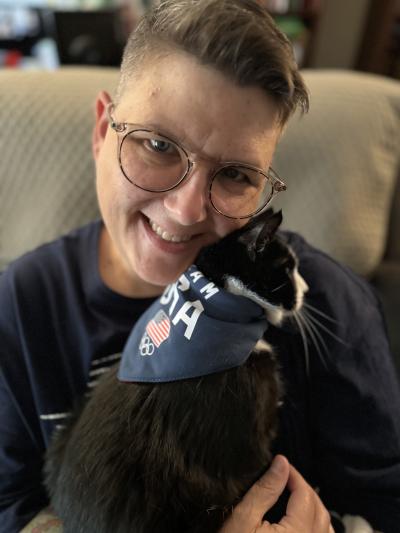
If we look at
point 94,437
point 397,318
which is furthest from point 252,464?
point 397,318

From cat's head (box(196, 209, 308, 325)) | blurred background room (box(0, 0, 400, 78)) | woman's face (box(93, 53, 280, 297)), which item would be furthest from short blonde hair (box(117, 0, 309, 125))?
blurred background room (box(0, 0, 400, 78))

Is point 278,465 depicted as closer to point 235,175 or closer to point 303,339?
point 303,339

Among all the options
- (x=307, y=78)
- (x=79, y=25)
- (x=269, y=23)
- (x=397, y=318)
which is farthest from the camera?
(x=79, y=25)

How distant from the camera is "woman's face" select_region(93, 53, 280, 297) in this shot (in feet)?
2.06

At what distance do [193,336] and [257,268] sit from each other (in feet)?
0.66

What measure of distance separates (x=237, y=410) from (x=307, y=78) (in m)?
1.15

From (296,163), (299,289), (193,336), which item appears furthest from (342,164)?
(193,336)

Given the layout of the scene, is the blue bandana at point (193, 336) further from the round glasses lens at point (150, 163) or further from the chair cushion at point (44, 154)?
the chair cushion at point (44, 154)

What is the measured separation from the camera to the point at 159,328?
740 millimetres

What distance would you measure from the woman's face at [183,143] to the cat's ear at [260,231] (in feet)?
0.08

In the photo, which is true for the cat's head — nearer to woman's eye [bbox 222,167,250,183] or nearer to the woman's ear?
woman's eye [bbox 222,167,250,183]

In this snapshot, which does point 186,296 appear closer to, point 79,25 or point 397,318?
point 397,318

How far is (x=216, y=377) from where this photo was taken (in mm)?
725

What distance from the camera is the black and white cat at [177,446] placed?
0.70 metres
